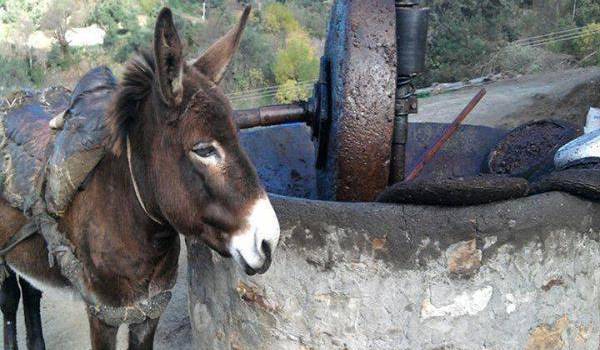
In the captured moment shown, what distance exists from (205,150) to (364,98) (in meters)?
1.17

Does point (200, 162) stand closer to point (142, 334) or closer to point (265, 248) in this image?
point (265, 248)

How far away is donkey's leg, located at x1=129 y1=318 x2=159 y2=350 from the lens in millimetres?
2471

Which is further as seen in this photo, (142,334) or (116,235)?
(142,334)

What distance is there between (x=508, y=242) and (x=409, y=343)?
1.76 feet

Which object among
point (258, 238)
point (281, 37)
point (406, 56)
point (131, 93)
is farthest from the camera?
point (281, 37)

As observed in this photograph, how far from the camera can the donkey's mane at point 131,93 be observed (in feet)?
6.37

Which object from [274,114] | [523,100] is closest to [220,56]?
[274,114]

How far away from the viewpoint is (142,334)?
2502 mm

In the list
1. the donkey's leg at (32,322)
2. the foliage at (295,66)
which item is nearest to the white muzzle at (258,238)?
the donkey's leg at (32,322)

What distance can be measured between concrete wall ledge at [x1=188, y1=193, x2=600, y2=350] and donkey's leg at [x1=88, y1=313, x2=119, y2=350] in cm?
59

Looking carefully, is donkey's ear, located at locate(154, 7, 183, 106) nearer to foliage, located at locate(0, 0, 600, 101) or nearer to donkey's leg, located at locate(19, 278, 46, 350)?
donkey's leg, located at locate(19, 278, 46, 350)

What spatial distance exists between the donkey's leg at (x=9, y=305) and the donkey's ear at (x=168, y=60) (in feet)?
6.18

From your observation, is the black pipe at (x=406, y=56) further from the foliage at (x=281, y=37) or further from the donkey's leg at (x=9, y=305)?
the foliage at (x=281, y=37)

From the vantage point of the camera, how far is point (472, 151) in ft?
12.6
